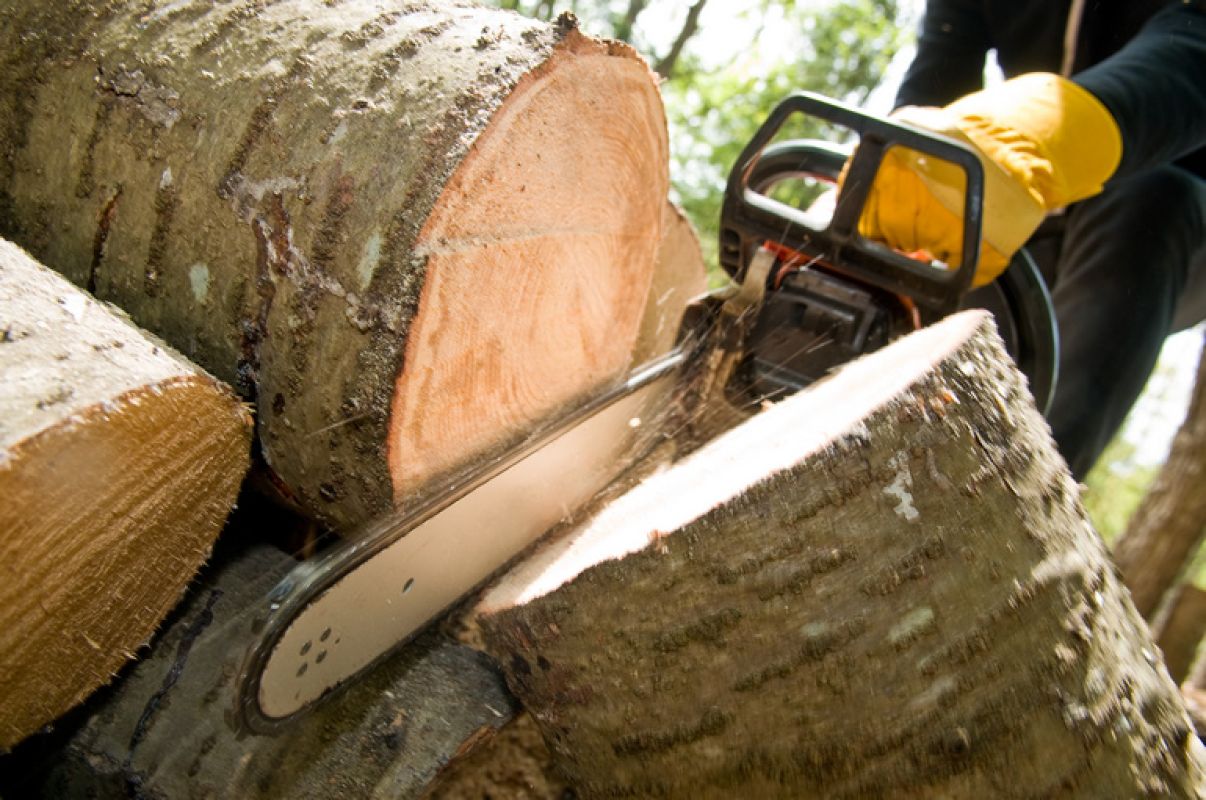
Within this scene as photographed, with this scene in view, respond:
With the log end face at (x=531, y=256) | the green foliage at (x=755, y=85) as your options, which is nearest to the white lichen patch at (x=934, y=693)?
the log end face at (x=531, y=256)

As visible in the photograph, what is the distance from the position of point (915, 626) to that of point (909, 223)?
875mm

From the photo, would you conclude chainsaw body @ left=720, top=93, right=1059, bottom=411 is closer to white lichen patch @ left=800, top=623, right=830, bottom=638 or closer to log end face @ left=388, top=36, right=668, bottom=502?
log end face @ left=388, top=36, right=668, bottom=502

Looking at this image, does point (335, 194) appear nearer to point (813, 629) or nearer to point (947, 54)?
point (813, 629)

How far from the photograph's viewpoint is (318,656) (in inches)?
40.3

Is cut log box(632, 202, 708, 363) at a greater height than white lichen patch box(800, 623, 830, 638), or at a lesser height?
lesser

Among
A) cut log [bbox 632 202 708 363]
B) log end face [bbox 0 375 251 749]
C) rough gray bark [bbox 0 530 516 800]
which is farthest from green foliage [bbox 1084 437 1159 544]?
log end face [bbox 0 375 251 749]

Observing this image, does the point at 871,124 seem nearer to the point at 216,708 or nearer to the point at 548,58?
the point at 548,58

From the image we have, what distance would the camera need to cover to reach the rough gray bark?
3.34ft

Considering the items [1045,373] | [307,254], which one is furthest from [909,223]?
[307,254]

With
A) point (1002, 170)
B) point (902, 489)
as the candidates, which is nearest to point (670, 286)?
point (1002, 170)

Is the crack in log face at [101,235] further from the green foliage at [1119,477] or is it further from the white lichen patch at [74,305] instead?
the green foliage at [1119,477]

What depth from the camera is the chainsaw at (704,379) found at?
1.00m

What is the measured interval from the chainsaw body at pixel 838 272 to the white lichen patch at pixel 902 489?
1.61ft

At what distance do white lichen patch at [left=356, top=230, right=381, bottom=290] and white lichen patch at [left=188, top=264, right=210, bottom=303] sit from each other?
0.89 ft
